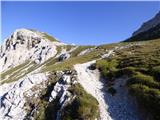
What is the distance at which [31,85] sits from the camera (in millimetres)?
57781

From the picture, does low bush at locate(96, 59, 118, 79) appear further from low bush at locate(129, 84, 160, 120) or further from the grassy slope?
low bush at locate(129, 84, 160, 120)

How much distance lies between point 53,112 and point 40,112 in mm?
2347

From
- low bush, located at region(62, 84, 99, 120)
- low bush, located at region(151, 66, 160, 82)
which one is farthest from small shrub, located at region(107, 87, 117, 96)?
low bush, located at region(151, 66, 160, 82)

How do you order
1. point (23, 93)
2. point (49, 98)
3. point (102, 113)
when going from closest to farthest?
point (102, 113) < point (49, 98) < point (23, 93)

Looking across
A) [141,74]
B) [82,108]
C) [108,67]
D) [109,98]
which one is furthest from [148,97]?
[108,67]

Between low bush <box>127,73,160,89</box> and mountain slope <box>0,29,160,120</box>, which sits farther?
low bush <box>127,73,160,89</box>

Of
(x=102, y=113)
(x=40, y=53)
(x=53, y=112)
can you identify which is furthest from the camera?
(x=40, y=53)

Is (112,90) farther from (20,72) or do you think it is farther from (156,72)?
(20,72)

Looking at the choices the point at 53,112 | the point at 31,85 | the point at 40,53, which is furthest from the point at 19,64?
the point at 53,112

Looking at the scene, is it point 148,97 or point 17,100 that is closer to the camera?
point 148,97

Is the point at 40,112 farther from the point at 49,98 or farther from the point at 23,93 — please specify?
the point at 23,93

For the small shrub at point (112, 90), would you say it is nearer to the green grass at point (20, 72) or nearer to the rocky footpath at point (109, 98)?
the rocky footpath at point (109, 98)

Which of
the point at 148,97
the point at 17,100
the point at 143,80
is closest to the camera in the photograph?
the point at 148,97

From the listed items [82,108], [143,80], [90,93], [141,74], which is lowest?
[82,108]
